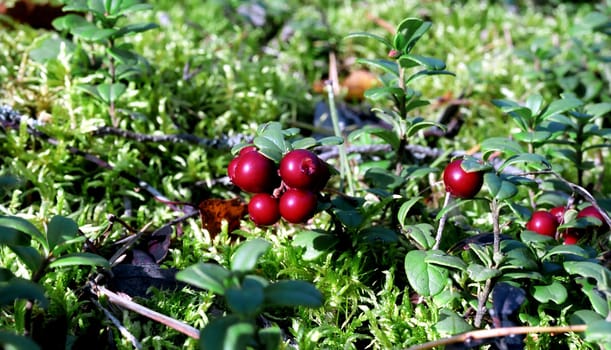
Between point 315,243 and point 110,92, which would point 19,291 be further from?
point 110,92

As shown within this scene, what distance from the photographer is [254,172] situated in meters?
1.73

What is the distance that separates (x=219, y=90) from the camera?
3158 mm

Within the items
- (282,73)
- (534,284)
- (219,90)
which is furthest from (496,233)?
(282,73)

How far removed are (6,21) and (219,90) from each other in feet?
5.01

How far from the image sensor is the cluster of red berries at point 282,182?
169 centimetres

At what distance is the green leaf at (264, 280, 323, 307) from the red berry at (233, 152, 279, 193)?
408 mm

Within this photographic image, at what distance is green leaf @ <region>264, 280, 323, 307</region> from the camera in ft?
4.47

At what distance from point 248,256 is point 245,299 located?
0.44 ft

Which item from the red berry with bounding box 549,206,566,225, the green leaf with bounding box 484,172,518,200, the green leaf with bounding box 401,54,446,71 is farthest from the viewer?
the red berry with bounding box 549,206,566,225

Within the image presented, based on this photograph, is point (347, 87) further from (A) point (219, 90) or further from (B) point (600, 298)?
(B) point (600, 298)

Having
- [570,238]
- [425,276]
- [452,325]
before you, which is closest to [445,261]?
[425,276]

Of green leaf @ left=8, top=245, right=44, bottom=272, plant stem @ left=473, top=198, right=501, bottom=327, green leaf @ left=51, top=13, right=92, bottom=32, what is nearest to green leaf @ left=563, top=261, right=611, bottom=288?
plant stem @ left=473, top=198, right=501, bottom=327

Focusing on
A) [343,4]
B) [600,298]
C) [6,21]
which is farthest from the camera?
[343,4]

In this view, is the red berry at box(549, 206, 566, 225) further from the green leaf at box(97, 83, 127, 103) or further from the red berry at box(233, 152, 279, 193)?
the green leaf at box(97, 83, 127, 103)
